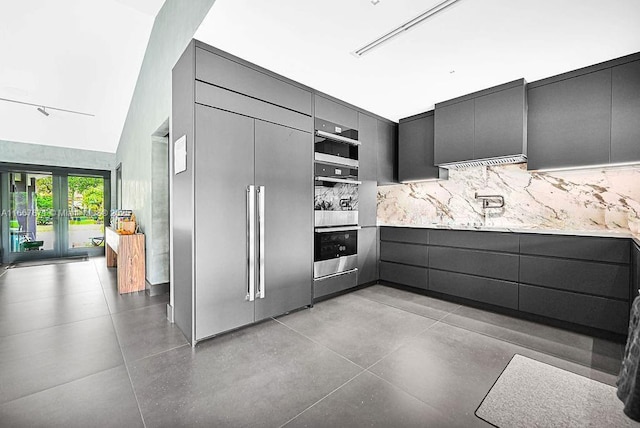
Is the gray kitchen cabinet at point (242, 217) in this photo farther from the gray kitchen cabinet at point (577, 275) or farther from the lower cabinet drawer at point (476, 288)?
the gray kitchen cabinet at point (577, 275)

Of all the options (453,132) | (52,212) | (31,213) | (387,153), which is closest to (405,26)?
(453,132)

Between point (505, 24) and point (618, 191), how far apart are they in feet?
6.89

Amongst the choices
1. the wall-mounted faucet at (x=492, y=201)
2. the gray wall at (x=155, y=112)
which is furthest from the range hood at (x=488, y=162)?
the gray wall at (x=155, y=112)

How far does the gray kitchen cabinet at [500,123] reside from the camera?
2.98m

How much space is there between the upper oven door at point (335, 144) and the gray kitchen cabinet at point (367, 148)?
119mm

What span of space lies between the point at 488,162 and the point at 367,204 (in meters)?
1.57

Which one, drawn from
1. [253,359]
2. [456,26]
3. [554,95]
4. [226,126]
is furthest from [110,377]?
[554,95]

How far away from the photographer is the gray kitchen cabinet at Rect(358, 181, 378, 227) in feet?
12.4

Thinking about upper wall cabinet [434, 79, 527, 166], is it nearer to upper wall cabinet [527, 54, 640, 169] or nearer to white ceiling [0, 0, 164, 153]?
upper wall cabinet [527, 54, 640, 169]

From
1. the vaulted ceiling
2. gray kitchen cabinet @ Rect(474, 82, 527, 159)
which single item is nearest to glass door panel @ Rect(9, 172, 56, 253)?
the vaulted ceiling

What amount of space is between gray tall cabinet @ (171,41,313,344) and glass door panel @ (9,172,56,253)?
592 cm

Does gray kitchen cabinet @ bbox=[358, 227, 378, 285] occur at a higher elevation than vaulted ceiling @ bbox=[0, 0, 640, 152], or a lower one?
lower

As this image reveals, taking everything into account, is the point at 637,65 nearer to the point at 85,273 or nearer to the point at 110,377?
the point at 110,377

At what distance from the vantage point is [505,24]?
6.73 feet
